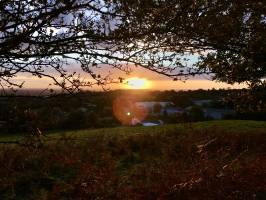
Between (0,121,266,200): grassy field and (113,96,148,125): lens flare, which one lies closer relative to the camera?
(0,121,266,200): grassy field

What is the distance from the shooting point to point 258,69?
18297 millimetres

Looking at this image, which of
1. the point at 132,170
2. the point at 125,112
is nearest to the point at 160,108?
the point at 125,112

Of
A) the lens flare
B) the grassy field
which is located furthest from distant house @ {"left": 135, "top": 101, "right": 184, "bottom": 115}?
the grassy field

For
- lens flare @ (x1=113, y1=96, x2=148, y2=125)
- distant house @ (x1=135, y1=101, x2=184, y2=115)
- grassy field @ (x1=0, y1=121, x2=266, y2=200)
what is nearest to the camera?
grassy field @ (x1=0, y1=121, x2=266, y2=200)

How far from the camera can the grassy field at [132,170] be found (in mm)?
10430

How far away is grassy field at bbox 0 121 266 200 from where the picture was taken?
10.4 meters

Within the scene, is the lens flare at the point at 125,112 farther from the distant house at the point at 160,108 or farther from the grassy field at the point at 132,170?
the grassy field at the point at 132,170

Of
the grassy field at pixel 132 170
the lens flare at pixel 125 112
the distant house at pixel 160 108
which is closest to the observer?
the grassy field at pixel 132 170

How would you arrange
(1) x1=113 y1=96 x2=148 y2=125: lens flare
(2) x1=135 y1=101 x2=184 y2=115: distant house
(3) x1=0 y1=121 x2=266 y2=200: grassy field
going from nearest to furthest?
(3) x1=0 y1=121 x2=266 y2=200: grassy field < (1) x1=113 y1=96 x2=148 y2=125: lens flare < (2) x1=135 y1=101 x2=184 y2=115: distant house

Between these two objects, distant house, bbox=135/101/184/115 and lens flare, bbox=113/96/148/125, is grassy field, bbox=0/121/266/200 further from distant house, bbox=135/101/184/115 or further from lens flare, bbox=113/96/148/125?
distant house, bbox=135/101/184/115

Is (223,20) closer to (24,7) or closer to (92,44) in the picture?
(92,44)

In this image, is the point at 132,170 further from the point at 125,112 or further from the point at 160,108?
the point at 160,108

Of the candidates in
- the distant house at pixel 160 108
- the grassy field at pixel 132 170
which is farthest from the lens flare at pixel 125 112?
the grassy field at pixel 132 170

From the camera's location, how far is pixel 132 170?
49.5ft
